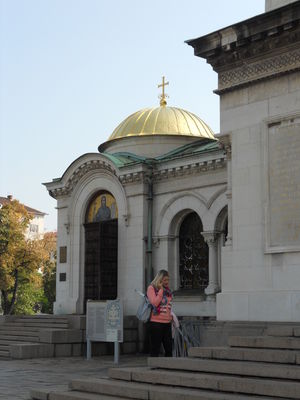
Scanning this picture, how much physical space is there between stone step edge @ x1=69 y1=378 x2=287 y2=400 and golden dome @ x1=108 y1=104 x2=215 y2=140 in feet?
55.0

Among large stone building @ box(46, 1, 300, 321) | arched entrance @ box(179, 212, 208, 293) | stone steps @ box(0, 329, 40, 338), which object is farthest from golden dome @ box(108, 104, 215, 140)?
stone steps @ box(0, 329, 40, 338)

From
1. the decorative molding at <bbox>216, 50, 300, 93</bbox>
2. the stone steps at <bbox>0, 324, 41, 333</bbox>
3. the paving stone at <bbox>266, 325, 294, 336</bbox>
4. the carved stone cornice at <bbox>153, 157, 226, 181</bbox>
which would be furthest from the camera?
the stone steps at <bbox>0, 324, 41, 333</bbox>

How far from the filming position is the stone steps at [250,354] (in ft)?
30.2

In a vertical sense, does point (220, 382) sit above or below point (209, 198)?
below

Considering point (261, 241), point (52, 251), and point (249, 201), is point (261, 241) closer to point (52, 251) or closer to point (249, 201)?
point (249, 201)

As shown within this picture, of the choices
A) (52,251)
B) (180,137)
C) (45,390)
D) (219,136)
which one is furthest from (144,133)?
(52,251)

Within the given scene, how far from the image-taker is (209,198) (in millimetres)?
22219

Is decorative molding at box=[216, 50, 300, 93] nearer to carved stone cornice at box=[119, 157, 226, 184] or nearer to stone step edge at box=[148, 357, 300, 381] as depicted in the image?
stone step edge at box=[148, 357, 300, 381]

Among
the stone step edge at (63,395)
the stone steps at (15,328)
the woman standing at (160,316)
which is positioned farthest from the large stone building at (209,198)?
the stone step edge at (63,395)

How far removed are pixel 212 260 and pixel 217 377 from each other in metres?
→ 12.9

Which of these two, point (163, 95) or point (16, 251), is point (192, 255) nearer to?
point (163, 95)

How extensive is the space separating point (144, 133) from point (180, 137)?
1382mm

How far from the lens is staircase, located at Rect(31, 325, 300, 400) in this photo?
843 centimetres

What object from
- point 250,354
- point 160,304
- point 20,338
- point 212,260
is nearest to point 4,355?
point 20,338
